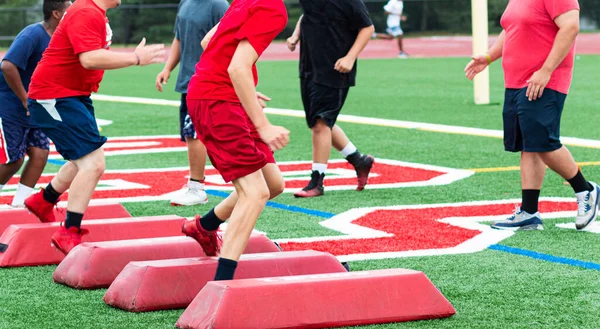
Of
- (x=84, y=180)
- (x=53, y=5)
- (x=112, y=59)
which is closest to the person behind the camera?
(x=112, y=59)

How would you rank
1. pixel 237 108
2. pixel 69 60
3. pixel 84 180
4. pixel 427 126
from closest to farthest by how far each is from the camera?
pixel 237 108 < pixel 84 180 < pixel 69 60 < pixel 427 126

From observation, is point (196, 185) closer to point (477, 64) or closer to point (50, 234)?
point (50, 234)

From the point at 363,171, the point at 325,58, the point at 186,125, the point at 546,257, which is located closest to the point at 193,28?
the point at 186,125

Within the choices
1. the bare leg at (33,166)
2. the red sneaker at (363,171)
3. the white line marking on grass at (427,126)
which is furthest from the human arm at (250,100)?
the white line marking on grass at (427,126)

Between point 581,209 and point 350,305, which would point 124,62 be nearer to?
point 350,305

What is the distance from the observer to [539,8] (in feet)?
23.5

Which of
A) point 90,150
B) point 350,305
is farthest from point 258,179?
point 90,150

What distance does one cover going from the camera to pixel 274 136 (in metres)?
4.91

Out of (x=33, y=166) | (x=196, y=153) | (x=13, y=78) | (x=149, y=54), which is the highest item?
(x=149, y=54)

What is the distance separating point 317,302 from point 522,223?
283cm

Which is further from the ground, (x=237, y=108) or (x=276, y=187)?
(x=237, y=108)

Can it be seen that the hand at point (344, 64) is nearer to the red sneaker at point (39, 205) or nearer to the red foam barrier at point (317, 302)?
the red sneaker at point (39, 205)

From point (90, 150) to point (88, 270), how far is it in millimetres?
1046

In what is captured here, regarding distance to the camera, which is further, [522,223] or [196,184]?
[196,184]
